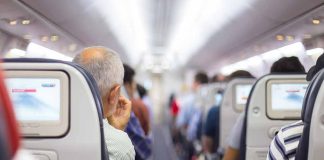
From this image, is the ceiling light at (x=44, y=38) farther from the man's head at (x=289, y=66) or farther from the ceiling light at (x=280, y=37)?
the ceiling light at (x=280, y=37)

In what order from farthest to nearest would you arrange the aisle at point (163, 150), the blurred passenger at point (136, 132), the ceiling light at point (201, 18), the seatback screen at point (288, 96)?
the aisle at point (163, 150) → the ceiling light at point (201, 18) → the blurred passenger at point (136, 132) → the seatback screen at point (288, 96)

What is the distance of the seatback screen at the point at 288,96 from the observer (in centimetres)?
385

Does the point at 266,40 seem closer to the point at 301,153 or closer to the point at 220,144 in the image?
the point at 220,144

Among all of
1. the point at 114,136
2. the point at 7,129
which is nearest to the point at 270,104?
the point at 114,136

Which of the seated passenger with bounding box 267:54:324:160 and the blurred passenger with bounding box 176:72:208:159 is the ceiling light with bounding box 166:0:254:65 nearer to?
the blurred passenger with bounding box 176:72:208:159

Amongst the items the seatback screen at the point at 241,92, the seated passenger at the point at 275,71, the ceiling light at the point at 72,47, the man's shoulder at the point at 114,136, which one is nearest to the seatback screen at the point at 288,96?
the seated passenger at the point at 275,71

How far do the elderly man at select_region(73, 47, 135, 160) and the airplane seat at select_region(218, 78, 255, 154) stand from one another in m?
3.20

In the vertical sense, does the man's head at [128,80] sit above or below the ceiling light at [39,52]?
below

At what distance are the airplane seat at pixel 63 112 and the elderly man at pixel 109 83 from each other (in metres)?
0.37

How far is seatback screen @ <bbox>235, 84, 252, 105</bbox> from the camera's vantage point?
593cm

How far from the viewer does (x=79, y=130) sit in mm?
2285

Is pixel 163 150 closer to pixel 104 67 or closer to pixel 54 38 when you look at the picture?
pixel 54 38

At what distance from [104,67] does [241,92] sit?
11.2ft

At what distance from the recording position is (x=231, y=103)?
6023mm
